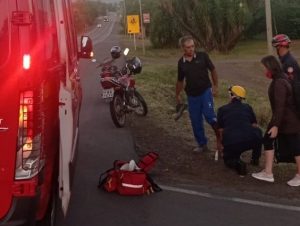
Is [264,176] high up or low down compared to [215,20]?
up

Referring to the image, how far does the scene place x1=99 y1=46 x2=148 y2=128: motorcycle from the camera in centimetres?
1144

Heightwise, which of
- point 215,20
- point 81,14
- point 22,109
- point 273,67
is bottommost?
point 215,20

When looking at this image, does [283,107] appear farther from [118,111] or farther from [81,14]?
[81,14]

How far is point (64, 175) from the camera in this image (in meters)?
4.66

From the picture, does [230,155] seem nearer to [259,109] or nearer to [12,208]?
[12,208]

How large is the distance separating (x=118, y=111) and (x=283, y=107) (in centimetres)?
507

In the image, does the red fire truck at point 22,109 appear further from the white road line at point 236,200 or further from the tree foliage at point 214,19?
the tree foliage at point 214,19

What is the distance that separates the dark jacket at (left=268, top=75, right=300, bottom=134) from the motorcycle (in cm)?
477

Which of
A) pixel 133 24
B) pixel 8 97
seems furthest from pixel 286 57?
pixel 133 24

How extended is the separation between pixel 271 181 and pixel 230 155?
0.76m

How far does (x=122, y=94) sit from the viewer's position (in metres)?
11.9

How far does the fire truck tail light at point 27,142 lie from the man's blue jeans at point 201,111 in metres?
4.92

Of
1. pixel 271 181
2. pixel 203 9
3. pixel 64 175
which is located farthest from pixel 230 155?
pixel 203 9

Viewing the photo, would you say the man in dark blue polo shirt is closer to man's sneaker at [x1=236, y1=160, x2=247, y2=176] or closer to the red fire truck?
man's sneaker at [x1=236, y1=160, x2=247, y2=176]
